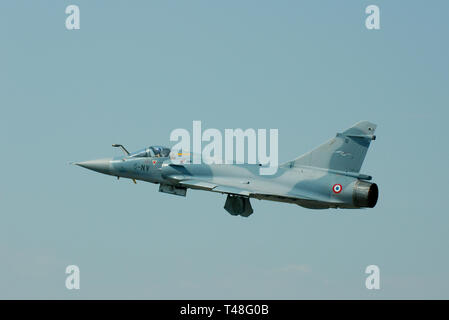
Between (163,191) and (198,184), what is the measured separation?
85.8 inches

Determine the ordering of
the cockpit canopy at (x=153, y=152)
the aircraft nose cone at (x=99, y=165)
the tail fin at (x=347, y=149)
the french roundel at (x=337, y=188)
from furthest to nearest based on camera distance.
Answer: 1. the aircraft nose cone at (x=99, y=165)
2. the cockpit canopy at (x=153, y=152)
3. the tail fin at (x=347, y=149)
4. the french roundel at (x=337, y=188)

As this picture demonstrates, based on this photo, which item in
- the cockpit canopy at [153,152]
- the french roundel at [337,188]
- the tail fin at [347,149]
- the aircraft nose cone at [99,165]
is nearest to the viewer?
the french roundel at [337,188]

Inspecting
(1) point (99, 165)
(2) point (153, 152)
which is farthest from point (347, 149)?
(1) point (99, 165)

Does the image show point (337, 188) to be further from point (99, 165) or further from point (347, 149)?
point (99, 165)

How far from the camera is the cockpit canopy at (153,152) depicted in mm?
39969

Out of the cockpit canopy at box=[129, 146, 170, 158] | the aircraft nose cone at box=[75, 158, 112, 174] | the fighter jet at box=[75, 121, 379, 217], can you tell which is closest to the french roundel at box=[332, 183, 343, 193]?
the fighter jet at box=[75, 121, 379, 217]

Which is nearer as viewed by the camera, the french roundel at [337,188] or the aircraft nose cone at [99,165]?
the french roundel at [337,188]

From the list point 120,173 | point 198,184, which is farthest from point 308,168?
point 120,173

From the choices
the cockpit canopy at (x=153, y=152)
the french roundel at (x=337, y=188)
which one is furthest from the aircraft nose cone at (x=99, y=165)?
the french roundel at (x=337, y=188)

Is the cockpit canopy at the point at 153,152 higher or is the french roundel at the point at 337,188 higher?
the cockpit canopy at the point at 153,152

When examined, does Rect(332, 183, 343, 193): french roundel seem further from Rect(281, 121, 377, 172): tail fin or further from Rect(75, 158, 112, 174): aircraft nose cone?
Rect(75, 158, 112, 174): aircraft nose cone

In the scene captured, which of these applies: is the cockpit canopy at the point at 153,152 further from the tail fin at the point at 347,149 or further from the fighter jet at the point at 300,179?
the tail fin at the point at 347,149

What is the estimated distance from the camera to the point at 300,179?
36.3 meters

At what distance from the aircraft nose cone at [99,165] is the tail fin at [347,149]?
29.0 feet
